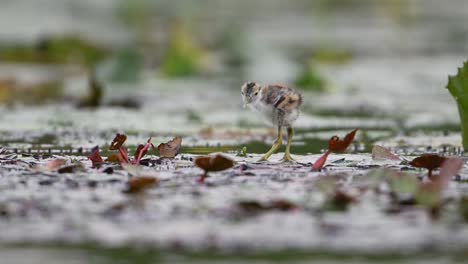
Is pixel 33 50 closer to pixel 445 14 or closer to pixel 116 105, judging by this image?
pixel 116 105

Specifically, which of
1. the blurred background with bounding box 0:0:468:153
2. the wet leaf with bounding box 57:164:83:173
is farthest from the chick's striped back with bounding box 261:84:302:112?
the wet leaf with bounding box 57:164:83:173

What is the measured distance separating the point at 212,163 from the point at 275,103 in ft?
2.87

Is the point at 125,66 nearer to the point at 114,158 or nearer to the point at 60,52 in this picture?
the point at 60,52

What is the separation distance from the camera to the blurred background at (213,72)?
24.9 ft

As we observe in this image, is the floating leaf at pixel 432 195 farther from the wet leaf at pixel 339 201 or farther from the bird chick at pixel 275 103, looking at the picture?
the bird chick at pixel 275 103

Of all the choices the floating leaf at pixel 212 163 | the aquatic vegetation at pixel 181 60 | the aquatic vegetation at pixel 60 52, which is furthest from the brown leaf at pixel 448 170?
the aquatic vegetation at pixel 60 52

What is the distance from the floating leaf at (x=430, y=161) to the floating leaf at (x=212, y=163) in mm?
803

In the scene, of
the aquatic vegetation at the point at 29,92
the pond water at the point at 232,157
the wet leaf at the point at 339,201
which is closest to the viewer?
the pond water at the point at 232,157

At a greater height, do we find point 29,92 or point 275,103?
point 29,92

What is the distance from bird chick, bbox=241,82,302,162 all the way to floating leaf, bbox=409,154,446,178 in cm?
76

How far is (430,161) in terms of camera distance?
15.3 feet

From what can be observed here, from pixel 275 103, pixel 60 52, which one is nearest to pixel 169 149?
pixel 275 103

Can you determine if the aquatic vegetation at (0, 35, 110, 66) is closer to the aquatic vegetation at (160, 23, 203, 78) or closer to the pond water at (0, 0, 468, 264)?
the pond water at (0, 0, 468, 264)

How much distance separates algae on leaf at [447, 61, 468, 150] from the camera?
577cm
